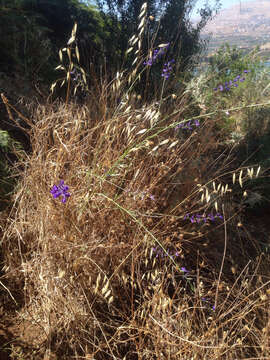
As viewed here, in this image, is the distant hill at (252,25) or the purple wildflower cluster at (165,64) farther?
the distant hill at (252,25)

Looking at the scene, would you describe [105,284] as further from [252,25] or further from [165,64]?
[252,25]

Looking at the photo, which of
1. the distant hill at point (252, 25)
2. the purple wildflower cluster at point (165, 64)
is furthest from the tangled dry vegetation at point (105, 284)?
the distant hill at point (252, 25)

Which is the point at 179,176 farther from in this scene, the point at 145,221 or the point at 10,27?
the point at 10,27

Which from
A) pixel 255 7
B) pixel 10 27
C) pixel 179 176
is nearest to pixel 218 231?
pixel 179 176

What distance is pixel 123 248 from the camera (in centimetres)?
161

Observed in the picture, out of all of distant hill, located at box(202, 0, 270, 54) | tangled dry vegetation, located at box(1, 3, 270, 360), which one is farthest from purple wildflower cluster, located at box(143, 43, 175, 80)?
distant hill, located at box(202, 0, 270, 54)

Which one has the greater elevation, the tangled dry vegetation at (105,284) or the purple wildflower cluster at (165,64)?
the purple wildflower cluster at (165,64)

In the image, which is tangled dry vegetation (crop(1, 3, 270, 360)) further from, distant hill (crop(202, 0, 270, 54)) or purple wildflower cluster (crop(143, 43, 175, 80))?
distant hill (crop(202, 0, 270, 54))

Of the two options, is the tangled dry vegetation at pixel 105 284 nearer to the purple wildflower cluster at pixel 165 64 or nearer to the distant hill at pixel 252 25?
the purple wildflower cluster at pixel 165 64

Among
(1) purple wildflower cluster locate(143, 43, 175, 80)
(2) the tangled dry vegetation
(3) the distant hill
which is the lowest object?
(2) the tangled dry vegetation

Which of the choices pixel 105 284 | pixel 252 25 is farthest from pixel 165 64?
pixel 105 284

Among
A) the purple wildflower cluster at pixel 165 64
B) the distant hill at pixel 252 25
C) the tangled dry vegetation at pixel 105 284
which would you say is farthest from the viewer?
the distant hill at pixel 252 25

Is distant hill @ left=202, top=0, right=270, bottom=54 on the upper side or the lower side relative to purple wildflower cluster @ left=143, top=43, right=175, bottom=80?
upper

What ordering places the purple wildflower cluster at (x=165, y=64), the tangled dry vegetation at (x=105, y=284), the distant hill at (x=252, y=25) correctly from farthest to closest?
1. the distant hill at (x=252, y=25)
2. the purple wildflower cluster at (x=165, y=64)
3. the tangled dry vegetation at (x=105, y=284)
